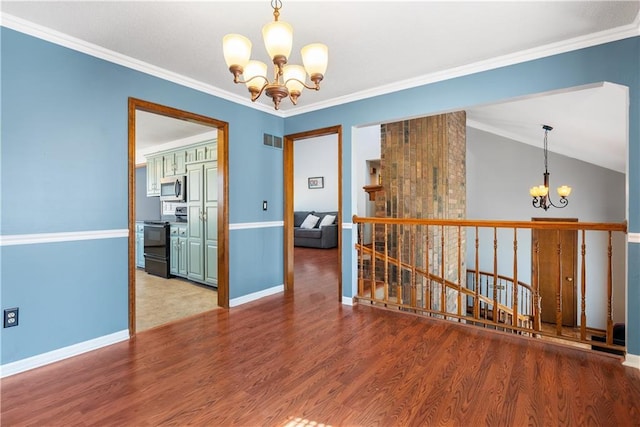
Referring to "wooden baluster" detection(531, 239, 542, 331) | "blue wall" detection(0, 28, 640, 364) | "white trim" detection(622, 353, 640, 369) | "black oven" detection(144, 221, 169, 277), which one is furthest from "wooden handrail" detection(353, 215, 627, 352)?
"black oven" detection(144, 221, 169, 277)

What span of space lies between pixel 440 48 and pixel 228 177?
2344mm

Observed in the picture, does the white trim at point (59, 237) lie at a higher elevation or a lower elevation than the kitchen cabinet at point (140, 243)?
higher

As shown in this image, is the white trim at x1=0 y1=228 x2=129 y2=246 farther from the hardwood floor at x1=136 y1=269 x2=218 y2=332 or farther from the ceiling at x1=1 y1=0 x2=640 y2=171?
the ceiling at x1=1 y1=0 x2=640 y2=171

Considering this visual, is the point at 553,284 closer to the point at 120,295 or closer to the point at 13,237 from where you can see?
the point at 120,295

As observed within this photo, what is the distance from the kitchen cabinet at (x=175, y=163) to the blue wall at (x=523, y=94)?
2.36m

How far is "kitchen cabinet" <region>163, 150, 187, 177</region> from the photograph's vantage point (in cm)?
488

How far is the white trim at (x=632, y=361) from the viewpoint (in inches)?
83.5

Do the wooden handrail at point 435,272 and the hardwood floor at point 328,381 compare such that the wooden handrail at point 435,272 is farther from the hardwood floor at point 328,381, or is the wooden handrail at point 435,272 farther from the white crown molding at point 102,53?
the white crown molding at point 102,53

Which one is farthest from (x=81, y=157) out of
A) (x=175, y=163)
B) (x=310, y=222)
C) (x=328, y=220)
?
(x=310, y=222)

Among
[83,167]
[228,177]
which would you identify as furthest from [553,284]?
[83,167]

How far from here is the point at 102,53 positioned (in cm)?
245

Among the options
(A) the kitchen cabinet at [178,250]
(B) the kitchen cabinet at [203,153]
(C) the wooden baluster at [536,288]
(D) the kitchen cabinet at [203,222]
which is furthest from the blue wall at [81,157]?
(A) the kitchen cabinet at [178,250]

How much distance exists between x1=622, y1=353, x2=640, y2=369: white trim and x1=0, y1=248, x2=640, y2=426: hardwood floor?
7 cm

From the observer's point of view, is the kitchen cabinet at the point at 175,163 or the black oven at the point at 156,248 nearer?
the kitchen cabinet at the point at 175,163
